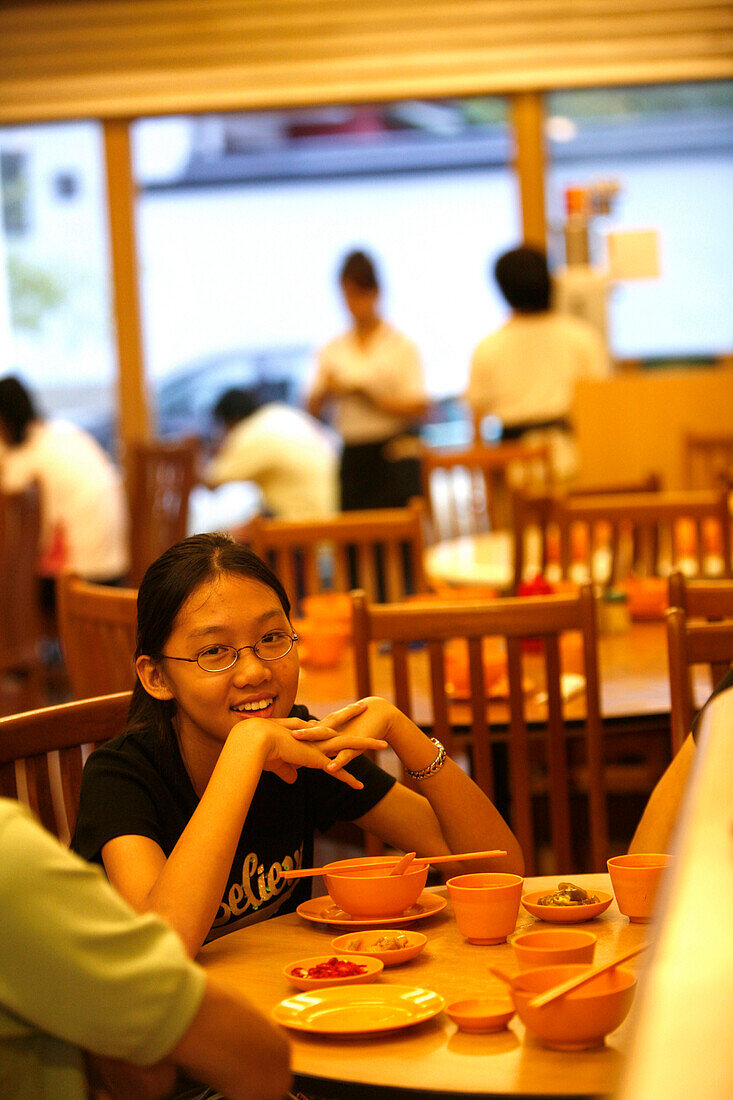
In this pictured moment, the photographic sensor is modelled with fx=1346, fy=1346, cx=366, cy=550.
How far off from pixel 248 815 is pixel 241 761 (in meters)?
0.18

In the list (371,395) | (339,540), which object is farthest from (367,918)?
(371,395)

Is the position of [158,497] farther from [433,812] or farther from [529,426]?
[433,812]

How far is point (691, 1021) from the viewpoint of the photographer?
1.87ft

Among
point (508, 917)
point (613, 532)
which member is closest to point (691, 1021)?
point (508, 917)

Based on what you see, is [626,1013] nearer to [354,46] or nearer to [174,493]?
[174,493]

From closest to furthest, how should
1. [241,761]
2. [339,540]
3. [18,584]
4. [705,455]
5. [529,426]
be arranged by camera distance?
[241,761] < [339,540] < [18,584] < [705,455] < [529,426]

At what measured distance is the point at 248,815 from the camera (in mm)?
1520

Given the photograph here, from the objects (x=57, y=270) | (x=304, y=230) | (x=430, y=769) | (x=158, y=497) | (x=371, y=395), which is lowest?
(x=430, y=769)

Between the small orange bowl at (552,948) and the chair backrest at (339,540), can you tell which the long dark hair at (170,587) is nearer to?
the small orange bowl at (552,948)

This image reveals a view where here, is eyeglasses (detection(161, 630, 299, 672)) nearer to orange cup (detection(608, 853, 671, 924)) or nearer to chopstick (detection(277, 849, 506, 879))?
chopstick (detection(277, 849, 506, 879))

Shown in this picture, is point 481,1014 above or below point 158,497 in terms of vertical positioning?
below

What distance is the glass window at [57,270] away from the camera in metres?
6.89

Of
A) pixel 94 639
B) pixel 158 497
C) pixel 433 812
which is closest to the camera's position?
pixel 433 812

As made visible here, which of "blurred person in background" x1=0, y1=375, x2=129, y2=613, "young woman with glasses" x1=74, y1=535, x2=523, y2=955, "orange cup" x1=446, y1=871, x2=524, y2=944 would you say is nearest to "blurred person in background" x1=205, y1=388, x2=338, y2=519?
"blurred person in background" x1=0, y1=375, x2=129, y2=613
